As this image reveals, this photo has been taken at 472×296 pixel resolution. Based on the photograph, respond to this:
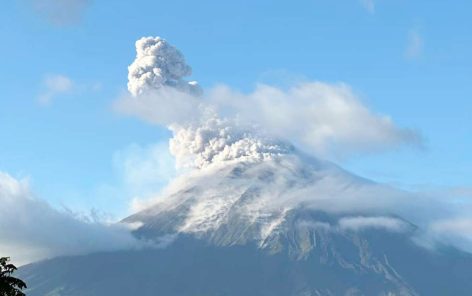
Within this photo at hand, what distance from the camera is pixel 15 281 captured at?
3959cm

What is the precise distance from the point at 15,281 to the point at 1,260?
1146mm

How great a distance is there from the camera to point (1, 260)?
129 feet
